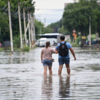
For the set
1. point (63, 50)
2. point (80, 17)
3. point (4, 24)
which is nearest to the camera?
point (63, 50)

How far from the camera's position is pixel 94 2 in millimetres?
94312

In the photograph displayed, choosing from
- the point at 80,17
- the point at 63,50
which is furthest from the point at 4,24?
the point at 63,50

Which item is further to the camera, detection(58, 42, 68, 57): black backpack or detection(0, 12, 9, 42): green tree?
detection(0, 12, 9, 42): green tree

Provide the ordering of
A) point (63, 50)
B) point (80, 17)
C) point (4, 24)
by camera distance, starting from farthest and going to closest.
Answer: point (80, 17) → point (4, 24) → point (63, 50)

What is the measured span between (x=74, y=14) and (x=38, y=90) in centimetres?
7830

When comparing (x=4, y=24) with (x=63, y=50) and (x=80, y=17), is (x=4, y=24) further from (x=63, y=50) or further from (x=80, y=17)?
(x=63, y=50)

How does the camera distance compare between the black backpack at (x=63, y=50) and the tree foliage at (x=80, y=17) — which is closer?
the black backpack at (x=63, y=50)

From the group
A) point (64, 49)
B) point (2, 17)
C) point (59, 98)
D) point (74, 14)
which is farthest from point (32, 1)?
point (59, 98)

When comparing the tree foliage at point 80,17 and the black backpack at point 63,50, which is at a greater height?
the tree foliage at point 80,17

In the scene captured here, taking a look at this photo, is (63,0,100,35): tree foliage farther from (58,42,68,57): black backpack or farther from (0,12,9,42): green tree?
(58,42,68,57): black backpack

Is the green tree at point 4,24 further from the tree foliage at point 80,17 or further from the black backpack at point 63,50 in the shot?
the black backpack at point 63,50

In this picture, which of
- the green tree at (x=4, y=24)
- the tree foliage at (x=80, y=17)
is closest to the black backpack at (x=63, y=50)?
the green tree at (x=4, y=24)

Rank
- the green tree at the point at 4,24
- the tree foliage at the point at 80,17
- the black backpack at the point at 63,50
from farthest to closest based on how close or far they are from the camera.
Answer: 1. the tree foliage at the point at 80,17
2. the green tree at the point at 4,24
3. the black backpack at the point at 63,50

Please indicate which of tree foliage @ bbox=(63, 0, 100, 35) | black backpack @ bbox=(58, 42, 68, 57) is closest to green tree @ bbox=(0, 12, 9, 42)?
tree foliage @ bbox=(63, 0, 100, 35)
